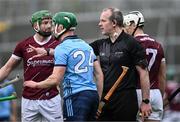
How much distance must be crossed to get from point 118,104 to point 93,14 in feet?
45.9

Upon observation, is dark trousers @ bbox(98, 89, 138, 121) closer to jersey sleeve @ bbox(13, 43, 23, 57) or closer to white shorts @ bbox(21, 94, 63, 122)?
white shorts @ bbox(21, 94, 63, 122)

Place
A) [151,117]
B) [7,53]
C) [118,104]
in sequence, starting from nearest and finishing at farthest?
[118,104] < [151,117] < [7,53]

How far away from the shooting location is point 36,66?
40.2ft

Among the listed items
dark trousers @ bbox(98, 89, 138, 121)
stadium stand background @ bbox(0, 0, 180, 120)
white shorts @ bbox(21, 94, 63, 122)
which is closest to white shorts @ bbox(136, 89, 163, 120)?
dark trousers @ bbox(98, 89, 138, 121)

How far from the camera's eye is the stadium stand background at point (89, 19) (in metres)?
25.0

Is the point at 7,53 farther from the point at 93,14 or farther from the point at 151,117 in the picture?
the point at 151,117

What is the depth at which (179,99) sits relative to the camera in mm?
21266

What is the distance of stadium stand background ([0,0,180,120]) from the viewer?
25.0 meters

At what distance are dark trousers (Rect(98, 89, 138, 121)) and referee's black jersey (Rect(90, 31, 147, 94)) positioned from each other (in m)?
0.10

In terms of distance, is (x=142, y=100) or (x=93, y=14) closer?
(x=142, y=100)

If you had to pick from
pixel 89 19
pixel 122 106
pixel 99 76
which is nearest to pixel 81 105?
pixel 99 76

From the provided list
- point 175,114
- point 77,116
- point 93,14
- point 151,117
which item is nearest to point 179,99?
point 175,114

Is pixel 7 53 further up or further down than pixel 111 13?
further down

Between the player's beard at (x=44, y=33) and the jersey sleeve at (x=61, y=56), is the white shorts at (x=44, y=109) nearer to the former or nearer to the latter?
the player's beard at (x=44, y=33)
